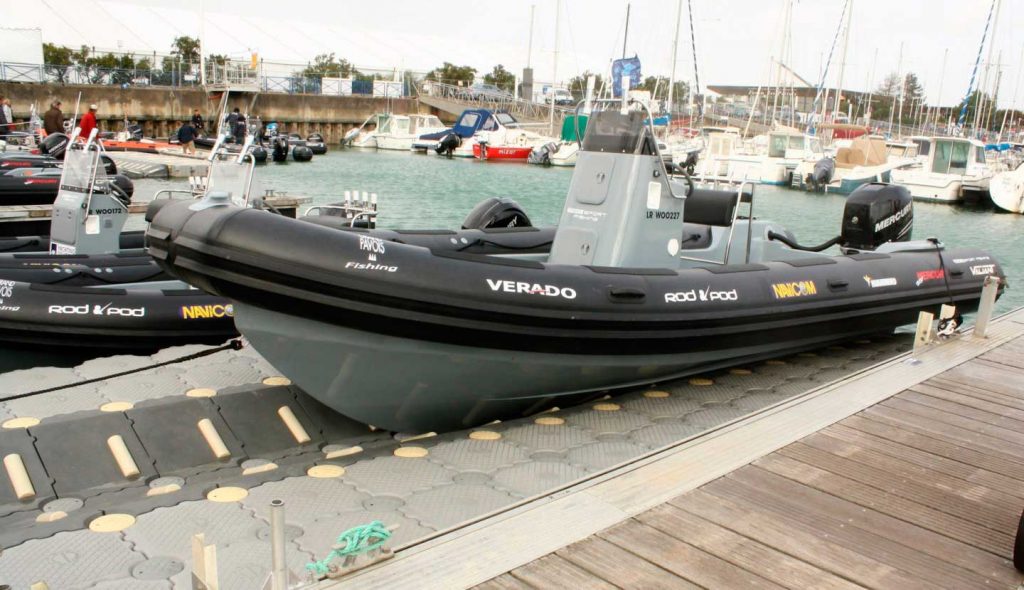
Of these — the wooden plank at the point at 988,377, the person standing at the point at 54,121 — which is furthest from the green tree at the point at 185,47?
the wooden plank at the point at 988,377

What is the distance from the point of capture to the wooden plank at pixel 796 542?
2471mm

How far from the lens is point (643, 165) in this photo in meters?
5.38

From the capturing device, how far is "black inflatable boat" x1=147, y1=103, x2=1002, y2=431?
388 cm

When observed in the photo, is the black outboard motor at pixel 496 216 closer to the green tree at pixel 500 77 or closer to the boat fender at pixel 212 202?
the boat fender at pixel 212 202

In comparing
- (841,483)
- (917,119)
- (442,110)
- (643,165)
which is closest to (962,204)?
(643,165)

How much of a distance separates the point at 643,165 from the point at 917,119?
62.0 m

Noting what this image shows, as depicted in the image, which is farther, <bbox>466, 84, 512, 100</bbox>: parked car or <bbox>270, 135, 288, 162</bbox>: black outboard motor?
<bbox>466, 84, 512, 100</bbox>: parked car

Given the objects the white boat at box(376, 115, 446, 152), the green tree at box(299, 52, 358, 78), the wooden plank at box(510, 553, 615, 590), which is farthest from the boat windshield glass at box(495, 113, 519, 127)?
the wooden plank at box(510, 553, 615, 590)

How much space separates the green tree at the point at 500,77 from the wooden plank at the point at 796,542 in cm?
5873

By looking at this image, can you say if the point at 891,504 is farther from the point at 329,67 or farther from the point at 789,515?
the point at 329,67

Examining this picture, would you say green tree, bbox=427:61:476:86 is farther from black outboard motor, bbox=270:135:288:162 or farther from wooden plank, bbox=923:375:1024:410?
wooden plank, bbox=923:375:1024:410

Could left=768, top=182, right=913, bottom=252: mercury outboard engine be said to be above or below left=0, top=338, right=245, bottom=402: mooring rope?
above

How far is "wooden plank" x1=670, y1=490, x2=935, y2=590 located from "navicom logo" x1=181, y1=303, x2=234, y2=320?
164 inches

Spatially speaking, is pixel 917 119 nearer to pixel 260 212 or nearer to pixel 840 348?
pixel 840 348
